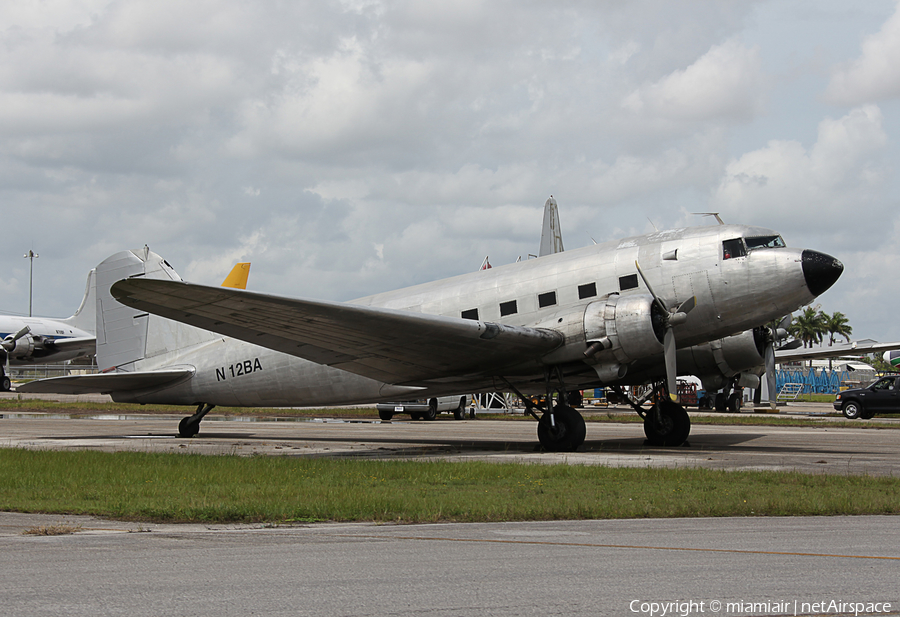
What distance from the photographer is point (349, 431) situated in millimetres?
26422

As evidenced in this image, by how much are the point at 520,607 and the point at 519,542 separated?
2.36 meters

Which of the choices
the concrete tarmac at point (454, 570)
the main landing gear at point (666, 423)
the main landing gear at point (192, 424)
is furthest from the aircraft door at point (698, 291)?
the main landing gear at point (192, 424)

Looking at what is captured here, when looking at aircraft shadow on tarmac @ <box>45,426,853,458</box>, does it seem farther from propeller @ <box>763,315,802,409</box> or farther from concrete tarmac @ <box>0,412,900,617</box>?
concrete tarmac @ <box>0,412,900,617</box>

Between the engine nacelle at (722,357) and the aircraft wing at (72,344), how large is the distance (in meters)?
55.7

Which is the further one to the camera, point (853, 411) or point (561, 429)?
point (853, 411)

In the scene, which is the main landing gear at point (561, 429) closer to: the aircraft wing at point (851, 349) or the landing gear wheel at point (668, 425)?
the landing gear wheel at point (668, 425)

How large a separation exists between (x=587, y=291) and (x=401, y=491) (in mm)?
8158

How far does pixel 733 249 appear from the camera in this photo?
16594mm

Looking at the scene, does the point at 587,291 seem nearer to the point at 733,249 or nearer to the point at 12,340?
the point at 733,249

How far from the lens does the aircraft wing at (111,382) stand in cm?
1981

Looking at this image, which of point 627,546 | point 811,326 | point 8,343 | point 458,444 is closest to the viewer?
point 627,546

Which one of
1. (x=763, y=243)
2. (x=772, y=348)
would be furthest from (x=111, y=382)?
(x=772, y=348)

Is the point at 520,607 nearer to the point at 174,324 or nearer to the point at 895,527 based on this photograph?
the point at 895,527

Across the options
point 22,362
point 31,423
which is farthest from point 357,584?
point 22,362
